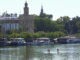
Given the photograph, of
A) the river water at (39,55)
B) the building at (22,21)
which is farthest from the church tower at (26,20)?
the river water at (39,55)

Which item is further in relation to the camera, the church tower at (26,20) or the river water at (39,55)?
the church tower at (26,20)

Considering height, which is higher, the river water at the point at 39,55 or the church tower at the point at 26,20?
the church tower at the point at 26,20

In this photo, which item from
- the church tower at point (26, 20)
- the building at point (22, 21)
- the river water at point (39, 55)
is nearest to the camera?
the river water at point (39, 55)

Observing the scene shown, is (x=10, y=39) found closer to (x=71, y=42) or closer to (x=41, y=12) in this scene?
(x=71, y=42)

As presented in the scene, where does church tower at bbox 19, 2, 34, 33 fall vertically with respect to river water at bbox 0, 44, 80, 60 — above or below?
above

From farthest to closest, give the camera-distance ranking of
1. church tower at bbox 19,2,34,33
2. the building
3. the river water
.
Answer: church tower at bbox 19,2,34,33 < the building < the river water

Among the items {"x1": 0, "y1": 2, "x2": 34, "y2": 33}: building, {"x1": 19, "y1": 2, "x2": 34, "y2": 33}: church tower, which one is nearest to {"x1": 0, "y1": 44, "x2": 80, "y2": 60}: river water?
{"x1": 0, "y1": 2, "x2": 34, "y2": 33}: building

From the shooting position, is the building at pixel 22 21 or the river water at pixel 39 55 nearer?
the river water at pixel 39 55

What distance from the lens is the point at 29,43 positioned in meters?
Result: 97.8

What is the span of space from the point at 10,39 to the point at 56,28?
45.6 meters

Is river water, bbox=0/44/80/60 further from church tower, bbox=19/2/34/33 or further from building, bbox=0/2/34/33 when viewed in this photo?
church tower, bbox=19/2/34/33

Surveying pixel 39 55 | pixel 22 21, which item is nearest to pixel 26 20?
pixel 22 21

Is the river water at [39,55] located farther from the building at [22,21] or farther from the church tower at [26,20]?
the church tower at [26,20]

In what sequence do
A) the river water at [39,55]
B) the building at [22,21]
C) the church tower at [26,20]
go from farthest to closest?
the church tower at [26,20] < the building at [22,21] < the river water at [39,55]
